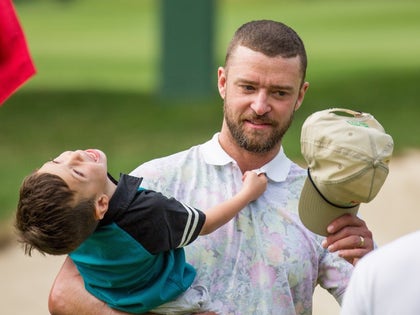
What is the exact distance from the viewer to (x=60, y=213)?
3180 millimetres

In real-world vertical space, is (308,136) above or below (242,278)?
above

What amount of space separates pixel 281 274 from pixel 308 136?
0.53 metres

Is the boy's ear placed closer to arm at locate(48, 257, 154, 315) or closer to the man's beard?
arm at locate(48, 257, 154, 315)

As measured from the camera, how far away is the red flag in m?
4.44

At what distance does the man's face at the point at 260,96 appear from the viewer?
358 centimetres

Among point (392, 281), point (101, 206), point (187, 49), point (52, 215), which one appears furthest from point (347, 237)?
point (187, 49)

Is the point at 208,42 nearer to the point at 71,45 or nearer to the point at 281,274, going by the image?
the point at 71,45

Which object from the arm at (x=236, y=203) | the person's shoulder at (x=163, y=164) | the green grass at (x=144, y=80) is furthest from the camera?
the green grass at (x=144, y=80)

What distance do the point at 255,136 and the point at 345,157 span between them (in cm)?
55

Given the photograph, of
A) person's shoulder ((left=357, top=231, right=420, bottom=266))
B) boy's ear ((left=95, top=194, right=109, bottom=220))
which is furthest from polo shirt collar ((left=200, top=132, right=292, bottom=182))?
person's shoulder ((left=357, top=231, right=420, bottom=266))

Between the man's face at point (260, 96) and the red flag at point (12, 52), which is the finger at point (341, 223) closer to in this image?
the man's face at point (260, 96)

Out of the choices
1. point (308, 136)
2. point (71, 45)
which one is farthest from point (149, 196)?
point (71, 45)

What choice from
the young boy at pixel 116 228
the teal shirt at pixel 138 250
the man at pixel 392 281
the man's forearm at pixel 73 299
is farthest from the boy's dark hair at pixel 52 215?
the man at pixel 392 281

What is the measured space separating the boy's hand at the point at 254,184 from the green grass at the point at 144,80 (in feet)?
24.1
